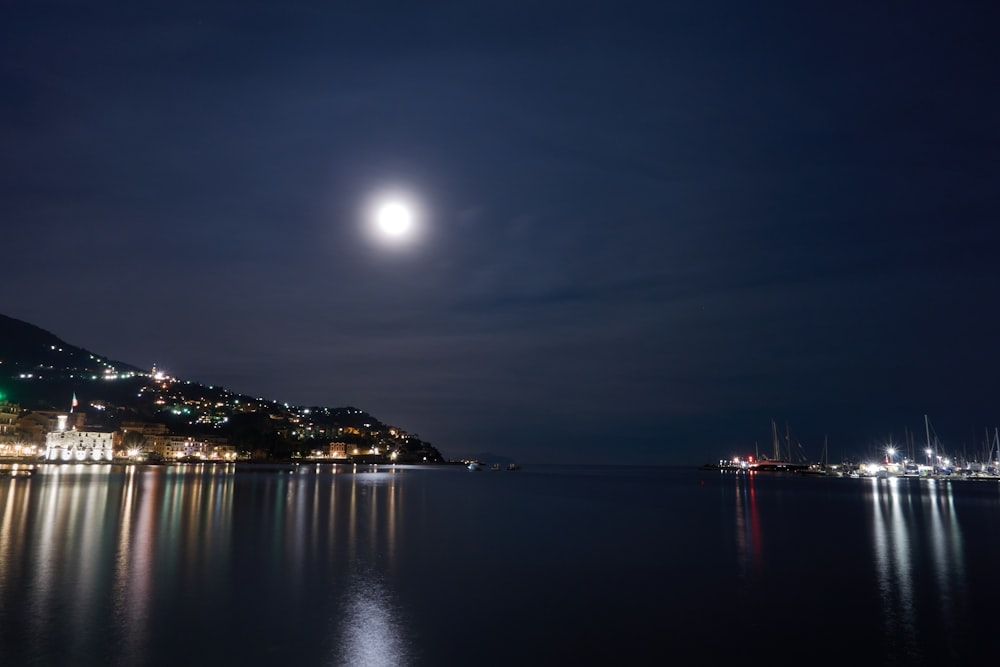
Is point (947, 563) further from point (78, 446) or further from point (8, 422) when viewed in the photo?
point (78, 446)

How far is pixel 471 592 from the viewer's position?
731 inches

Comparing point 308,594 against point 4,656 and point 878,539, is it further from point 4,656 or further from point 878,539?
point 878,539

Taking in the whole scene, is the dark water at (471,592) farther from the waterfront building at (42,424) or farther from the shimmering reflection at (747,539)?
the waterfront building at (42,424)

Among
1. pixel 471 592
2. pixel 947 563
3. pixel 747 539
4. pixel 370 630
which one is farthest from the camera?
pixel 747 539

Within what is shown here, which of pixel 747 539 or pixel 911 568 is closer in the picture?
pixel 911 568

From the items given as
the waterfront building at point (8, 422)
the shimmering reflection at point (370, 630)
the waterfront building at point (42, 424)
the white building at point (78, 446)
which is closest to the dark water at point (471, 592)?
the shimmering reflection at point (370, 630)

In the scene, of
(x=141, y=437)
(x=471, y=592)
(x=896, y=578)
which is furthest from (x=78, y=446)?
(x=896, y=578)

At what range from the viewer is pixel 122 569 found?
64.3 ft

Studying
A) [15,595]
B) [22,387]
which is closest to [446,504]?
[15,595]

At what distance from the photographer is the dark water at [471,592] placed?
42.9ft

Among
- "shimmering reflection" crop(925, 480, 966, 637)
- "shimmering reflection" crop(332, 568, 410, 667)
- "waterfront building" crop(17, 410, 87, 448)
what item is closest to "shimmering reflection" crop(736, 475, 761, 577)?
"shimmering reflection" crop(925, 480, 966, 637)

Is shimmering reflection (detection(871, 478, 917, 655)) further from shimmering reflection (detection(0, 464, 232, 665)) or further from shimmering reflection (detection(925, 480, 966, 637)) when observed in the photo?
shimmering reflection (detection(0, 464, 232, 665))

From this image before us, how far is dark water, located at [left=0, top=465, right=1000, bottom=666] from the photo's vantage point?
515 inches

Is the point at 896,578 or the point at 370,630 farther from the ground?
the point at 370,630
